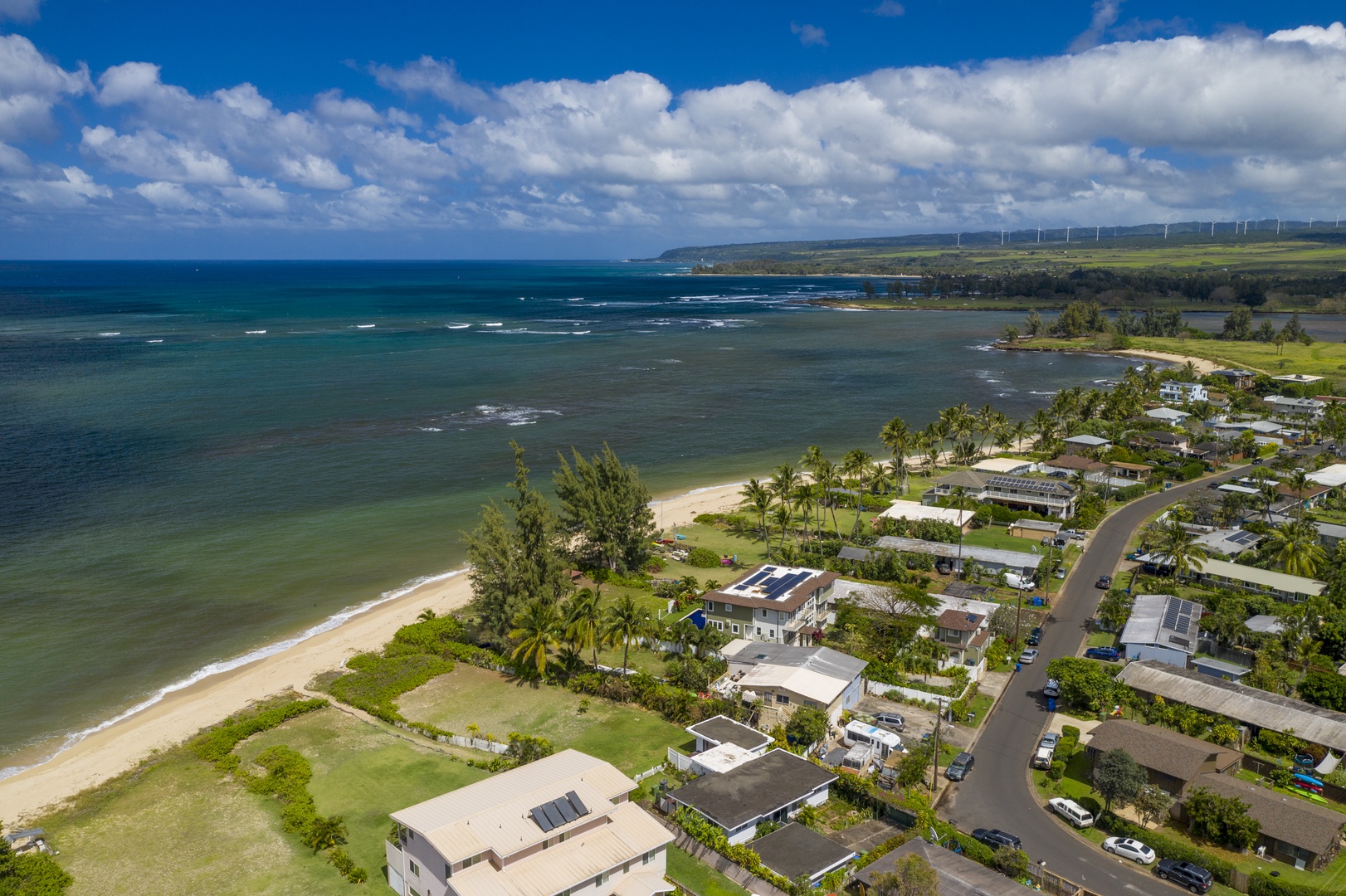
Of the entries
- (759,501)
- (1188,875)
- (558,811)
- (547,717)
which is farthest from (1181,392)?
(558,811)

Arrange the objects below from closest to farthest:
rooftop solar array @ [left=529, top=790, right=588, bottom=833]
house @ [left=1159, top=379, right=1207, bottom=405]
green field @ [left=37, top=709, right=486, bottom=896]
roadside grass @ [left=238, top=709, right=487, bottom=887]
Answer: rooftop solar array @ [left=529, top=790, right=588, bottom=833] → green field @ [left=37, top=709, right=486, bottom=896] → roadside grass @ [left=238, top=709, right=487, bottom=887] → house @ [left=1159, top=379, right=1207, bottom=405]

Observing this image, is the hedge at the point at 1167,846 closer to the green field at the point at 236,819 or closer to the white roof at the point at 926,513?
the green field at the point at 236,819

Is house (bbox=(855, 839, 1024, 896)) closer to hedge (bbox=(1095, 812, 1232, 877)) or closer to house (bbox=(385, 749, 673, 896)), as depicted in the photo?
hedge (bbox=(1095, 812, 1232, 877))

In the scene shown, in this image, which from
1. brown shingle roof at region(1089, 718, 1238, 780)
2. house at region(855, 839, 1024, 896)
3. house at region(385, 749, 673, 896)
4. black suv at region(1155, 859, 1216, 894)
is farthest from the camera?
brown shingle roof at region(1089, 718, 1238, 780)

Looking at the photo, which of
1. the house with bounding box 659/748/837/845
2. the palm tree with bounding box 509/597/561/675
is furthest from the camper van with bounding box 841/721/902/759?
the palm tree with bounding box 509/597/561/675

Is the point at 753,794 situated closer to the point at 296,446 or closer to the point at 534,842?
the point at 534,842

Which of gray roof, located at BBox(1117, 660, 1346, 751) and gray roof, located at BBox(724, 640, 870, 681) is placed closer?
gray roof, located at BBox(1117, 660, 1346, 751)
